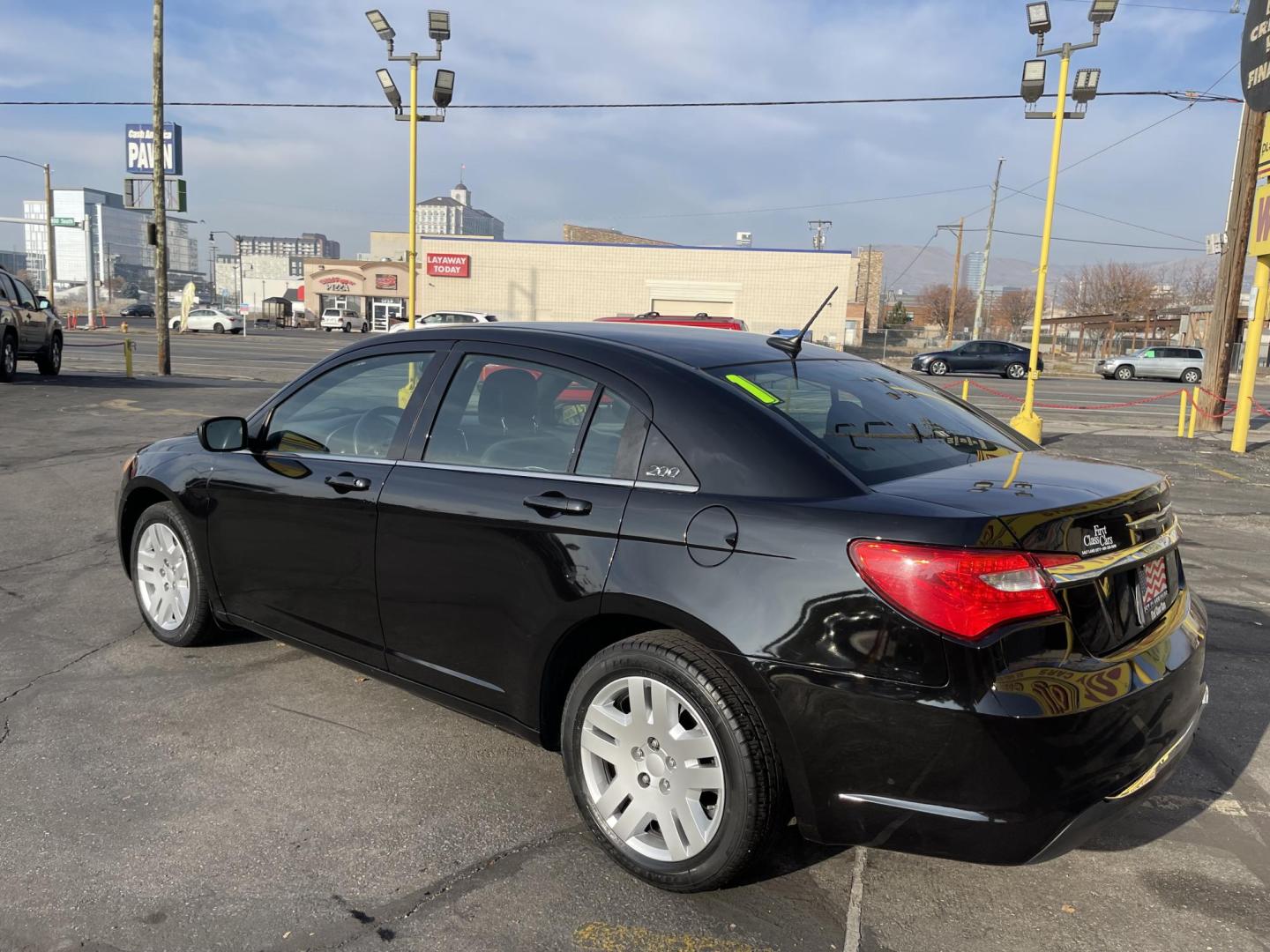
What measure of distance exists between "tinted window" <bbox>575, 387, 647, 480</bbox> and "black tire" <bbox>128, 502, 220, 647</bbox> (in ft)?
7.39

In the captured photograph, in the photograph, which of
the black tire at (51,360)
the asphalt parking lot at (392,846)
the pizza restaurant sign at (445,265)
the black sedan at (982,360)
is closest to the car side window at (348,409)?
the asphalt parking lot at (392,846)

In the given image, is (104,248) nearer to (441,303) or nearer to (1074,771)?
(441,303)

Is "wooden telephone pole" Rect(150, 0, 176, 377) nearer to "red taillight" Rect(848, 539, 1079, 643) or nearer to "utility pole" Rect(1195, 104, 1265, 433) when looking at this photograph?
"utility pole" Rect(1195, 104, 1265, 433)

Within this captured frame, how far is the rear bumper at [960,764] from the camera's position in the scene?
2.32m

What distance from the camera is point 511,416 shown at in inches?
131

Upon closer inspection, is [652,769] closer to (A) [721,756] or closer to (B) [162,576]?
(A) [721,756]

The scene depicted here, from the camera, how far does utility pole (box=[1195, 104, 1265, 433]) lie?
688 inches

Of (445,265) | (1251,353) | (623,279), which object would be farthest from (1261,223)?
(445,265)

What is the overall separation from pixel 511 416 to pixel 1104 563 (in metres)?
1.90

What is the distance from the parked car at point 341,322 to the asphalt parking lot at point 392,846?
208ft

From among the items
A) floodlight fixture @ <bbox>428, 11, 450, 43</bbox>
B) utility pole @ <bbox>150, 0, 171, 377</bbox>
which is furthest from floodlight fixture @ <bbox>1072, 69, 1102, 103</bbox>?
utility pole @ <bbox>150, 0, 171, 377</bbox>

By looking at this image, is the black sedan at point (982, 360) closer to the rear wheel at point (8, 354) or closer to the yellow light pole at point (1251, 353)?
the yellow light pole at point (1251, 353)

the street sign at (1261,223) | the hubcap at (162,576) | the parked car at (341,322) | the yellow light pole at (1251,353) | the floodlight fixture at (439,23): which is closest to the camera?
the hubcap at (162,576)

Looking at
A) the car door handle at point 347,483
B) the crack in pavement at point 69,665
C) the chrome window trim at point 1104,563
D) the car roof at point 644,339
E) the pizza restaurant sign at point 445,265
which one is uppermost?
the pizza restaurant sign at point 445,265
